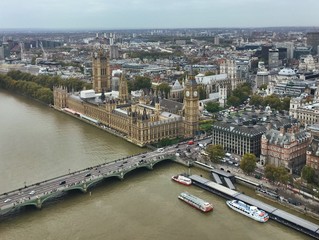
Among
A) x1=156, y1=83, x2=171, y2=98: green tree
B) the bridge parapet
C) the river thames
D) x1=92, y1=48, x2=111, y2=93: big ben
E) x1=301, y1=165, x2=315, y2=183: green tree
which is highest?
x1=92, y1=48, x2=111, y2=93: big ben

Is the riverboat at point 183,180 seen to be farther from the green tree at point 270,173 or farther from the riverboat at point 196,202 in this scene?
the green tree at point 270,173

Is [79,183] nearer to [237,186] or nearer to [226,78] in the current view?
[237,186]

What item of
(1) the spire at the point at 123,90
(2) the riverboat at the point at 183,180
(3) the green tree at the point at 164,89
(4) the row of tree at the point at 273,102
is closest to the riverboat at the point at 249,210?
(2) the riverboat at the point at 183,180

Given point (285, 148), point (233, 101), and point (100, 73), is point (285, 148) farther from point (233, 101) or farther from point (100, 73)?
point (100, 73)

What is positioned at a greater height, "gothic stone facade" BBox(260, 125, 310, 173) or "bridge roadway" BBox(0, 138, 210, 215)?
"gothic stone facade" BBox(260, 125, 310, 173)

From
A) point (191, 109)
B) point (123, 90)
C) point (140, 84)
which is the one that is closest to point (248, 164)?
point (191, 109)

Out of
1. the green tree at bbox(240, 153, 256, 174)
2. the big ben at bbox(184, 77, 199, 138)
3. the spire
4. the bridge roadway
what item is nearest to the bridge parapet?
the bridge roadway

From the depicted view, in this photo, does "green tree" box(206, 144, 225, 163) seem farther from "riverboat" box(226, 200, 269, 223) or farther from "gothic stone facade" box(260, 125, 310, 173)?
"riverboat" box(226, 200, 269, 223)
